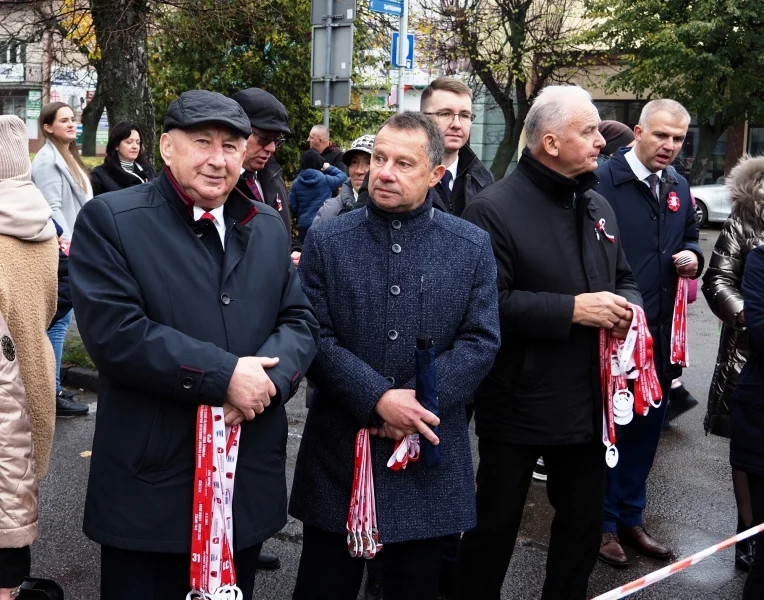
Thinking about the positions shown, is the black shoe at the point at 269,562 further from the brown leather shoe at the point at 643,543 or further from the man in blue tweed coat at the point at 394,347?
the brown leather shoe at the point at 643,543

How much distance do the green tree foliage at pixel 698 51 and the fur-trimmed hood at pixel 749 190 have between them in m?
19.6

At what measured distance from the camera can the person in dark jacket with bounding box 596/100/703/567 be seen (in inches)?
179

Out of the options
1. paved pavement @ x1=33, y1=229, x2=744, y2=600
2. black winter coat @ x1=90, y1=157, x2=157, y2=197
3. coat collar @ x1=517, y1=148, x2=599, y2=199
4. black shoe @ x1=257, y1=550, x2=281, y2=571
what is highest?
coat collar @ x1=517, y1=148, x2=599, y2=199

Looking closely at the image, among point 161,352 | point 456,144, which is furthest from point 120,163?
point 161,352

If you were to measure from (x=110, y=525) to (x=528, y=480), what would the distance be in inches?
63.9

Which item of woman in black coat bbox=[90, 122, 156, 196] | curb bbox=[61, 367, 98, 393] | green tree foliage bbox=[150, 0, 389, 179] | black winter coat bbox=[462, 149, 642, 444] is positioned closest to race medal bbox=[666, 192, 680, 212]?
black winter coat bbox=[462, 149, 642, 444]

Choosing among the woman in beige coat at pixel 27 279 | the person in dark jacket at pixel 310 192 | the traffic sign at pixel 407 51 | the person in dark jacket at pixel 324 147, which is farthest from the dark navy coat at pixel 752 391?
the traffic sign at pixel 407 51

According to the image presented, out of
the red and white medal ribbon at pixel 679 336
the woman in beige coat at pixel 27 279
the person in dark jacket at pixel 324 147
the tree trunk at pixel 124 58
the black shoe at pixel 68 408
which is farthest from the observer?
the person in dark jacket at pixel 324 147

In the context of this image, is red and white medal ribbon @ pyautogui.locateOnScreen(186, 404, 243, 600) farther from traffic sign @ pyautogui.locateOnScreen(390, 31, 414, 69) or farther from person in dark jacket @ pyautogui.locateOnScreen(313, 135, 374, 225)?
traffic sign @ pyautogui.locateOnScreen(390, 31, 414, 69)

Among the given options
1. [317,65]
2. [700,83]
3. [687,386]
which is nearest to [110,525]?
[687,386]

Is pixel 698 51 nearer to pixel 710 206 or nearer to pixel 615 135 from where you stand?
pixel 710 206

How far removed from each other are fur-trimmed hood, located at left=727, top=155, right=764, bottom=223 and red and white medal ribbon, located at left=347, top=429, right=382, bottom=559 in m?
2.47

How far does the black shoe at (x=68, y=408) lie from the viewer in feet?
21.5

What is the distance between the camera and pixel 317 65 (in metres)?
9.34
